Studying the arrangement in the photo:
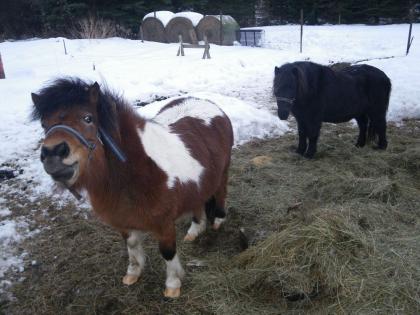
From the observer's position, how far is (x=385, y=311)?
225cm

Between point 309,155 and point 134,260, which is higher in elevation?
point 134,260

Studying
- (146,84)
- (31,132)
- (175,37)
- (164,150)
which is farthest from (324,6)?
(164,150)

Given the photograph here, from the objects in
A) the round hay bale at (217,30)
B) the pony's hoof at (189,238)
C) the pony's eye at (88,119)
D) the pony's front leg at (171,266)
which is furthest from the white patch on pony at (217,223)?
the round hay bale at (217,30)

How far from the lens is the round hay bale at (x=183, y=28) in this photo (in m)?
17.3

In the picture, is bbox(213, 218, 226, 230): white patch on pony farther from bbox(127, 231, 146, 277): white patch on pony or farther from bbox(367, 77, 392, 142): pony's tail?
bbox(367, 77, 392, 142): pony's tail

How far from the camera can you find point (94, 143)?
72.2 inches

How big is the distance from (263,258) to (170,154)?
110 centimetres

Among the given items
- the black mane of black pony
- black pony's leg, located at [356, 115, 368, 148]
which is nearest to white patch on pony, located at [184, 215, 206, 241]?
the black mane of black pony

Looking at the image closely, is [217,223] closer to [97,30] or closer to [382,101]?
[382,101]

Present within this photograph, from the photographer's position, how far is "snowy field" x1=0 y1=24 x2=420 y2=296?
4.73 metres

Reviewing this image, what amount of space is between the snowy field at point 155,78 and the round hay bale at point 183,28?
2.12m

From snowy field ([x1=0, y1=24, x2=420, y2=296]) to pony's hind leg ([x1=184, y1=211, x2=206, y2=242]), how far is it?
4.72 ft

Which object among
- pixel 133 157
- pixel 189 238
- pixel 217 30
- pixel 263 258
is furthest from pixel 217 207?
pixel 217 30

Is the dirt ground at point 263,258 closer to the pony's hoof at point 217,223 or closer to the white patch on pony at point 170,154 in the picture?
the pony's hoof at point 217,223
